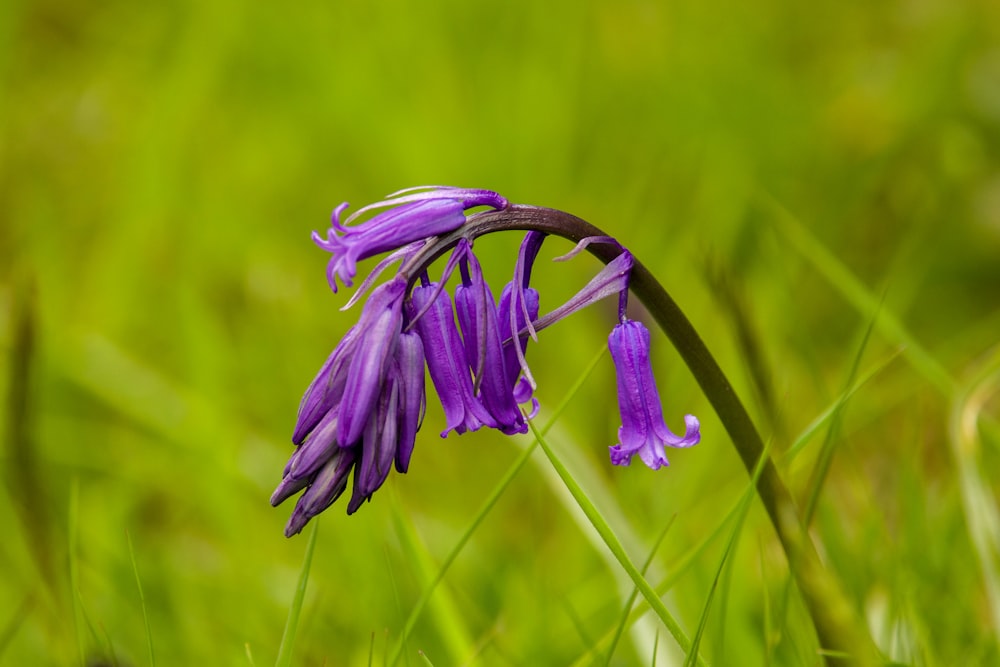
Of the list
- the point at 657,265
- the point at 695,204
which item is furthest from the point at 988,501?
the point at 695,204

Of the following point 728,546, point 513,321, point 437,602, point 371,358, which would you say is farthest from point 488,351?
point 437,602

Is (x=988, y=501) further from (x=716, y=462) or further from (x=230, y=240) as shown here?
(x=230, y=240)

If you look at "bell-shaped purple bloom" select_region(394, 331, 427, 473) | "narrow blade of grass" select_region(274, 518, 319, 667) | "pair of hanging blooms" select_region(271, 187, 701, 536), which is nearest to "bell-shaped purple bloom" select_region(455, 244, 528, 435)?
"pair of hanging blooms" select_region(271, 187, 701, 536)

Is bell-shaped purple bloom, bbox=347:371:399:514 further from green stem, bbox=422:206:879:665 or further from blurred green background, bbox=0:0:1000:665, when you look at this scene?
blurred green background, bbox=0:0:1000:665

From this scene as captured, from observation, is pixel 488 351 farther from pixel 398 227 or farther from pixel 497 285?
pixel 497 285

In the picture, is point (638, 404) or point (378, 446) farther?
point (638, 404)

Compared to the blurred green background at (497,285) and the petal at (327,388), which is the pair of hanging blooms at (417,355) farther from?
the blurred green background at (497,285)

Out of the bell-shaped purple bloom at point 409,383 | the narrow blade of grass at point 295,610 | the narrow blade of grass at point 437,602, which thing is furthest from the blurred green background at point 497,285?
the bell-shaped purple bloom at point 409,383
